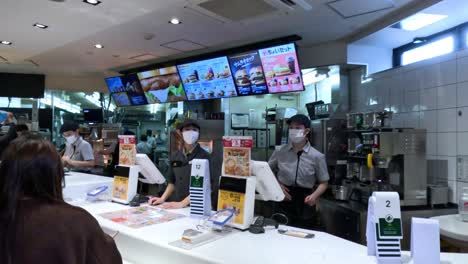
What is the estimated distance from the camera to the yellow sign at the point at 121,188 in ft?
8.75

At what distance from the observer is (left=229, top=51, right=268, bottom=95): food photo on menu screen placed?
4730mm

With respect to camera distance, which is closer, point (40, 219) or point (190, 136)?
point (40, 219)

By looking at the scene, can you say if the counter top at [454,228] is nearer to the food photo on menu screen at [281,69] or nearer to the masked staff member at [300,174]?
the masked staff member at [300,174]

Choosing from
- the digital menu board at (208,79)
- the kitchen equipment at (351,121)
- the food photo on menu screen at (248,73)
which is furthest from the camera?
the digital menu board at (208,79)

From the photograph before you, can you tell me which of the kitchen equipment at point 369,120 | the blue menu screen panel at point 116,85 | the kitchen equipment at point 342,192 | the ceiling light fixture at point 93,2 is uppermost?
the ceiling light fixture at point 93,2

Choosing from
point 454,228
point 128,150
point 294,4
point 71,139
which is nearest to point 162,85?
point 71,139

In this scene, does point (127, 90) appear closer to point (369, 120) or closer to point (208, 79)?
point (208, 79)

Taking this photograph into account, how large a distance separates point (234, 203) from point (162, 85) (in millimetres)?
4449

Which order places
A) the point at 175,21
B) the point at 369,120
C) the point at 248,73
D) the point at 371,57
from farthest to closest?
the point at 248,73 < the point at 371,57 < the point at 175,21 < the point at 369,120

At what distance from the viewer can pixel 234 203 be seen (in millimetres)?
1980

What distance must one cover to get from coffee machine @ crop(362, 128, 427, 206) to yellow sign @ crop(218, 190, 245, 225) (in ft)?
6.81

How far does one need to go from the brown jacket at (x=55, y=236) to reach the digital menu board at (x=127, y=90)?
5.54 meters

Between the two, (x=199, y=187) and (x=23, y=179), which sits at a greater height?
(x=23, y=179)

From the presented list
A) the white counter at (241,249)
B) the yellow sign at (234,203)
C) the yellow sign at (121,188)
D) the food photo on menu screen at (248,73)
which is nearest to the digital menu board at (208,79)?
the food photo on menu screen at (248,73)
